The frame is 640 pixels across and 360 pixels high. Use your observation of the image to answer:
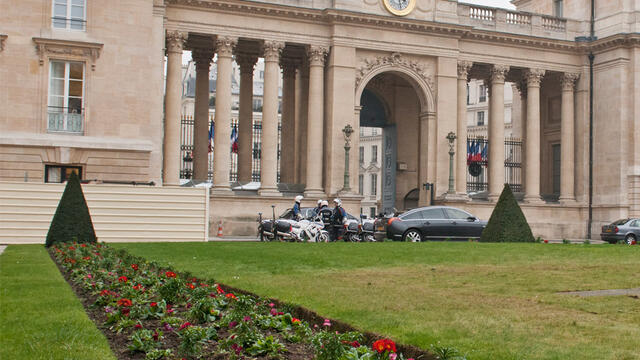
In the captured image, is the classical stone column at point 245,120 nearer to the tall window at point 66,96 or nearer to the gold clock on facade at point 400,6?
the gold clock on facade at point 400,6

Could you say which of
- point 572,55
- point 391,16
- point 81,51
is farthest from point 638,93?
point 81,51

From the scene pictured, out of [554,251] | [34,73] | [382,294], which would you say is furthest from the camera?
[34,73]

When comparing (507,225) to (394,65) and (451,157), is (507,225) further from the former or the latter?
(394,65)

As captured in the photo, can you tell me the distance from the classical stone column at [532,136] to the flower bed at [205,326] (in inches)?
1431

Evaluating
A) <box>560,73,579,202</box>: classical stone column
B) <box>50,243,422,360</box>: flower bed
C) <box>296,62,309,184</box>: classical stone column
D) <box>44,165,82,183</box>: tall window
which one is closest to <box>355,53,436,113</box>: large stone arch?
<box>296,62,309,184</box>: classical stone column

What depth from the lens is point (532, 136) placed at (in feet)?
154

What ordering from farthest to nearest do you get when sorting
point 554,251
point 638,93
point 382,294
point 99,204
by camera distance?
point 638,93 < point 99,204 < point 554,251 < point 382,294

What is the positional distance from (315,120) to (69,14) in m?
13.5

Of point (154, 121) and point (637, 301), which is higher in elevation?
point (154, 121)

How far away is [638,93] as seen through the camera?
45.6 meters

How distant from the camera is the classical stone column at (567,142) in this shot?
47.1m

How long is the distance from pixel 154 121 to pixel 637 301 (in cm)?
2939

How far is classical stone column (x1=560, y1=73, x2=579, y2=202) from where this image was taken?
4706 centimetres

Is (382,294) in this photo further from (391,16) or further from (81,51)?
(391,16)
